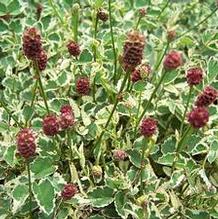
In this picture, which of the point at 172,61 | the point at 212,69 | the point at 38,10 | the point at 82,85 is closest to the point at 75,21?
the point at 82,85

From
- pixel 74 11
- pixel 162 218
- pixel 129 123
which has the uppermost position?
pixel 74 11

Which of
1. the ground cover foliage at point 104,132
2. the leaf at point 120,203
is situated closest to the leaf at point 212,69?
the ground cover foliage at point 104,132

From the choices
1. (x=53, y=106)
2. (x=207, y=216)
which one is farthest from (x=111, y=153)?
(x=207, y=216)

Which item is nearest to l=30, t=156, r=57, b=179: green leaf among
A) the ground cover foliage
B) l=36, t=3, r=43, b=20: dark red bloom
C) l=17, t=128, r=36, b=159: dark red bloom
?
the ground cover foliage

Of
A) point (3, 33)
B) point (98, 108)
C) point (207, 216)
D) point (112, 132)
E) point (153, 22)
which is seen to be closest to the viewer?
point (207, 216)

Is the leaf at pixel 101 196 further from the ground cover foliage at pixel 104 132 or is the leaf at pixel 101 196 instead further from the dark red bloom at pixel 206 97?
the dark red bloom at pixel 206 97

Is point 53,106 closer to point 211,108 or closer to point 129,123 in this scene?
point 129,123
